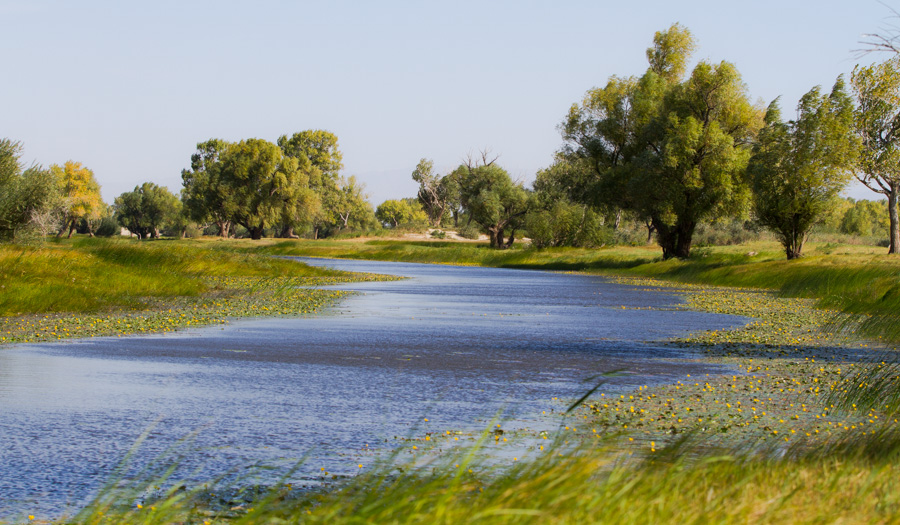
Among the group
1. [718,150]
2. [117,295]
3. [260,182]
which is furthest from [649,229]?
[260,182]

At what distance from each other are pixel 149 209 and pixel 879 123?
15652cm

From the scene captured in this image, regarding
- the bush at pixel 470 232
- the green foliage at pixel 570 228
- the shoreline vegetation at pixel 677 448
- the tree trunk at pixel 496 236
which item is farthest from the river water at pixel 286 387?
the bush at pixel 470 232

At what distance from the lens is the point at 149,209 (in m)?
180

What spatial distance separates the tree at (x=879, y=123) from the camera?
155 ft

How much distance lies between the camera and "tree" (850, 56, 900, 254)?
4731 centimetres

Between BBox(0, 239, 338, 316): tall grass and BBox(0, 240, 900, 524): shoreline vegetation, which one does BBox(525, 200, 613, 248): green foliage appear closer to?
BBox(0, 239, 338, 316): tall grass

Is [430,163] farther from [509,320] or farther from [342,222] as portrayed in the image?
[509,320]

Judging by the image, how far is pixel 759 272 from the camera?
46188 millimetres

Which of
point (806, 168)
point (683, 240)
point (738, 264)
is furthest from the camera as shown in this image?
point (683, 240)

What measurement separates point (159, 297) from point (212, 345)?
12.5 metres

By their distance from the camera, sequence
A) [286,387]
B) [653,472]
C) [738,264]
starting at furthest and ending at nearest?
[738,264] → [286,387] → [653,472]

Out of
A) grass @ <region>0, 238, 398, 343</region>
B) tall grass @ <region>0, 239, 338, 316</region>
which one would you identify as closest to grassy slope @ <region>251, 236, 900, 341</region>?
grass @ <region>0, 238, 398, 343</region>

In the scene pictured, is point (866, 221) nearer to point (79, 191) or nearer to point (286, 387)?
point (79, 191)

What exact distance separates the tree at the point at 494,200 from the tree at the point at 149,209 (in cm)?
9215
